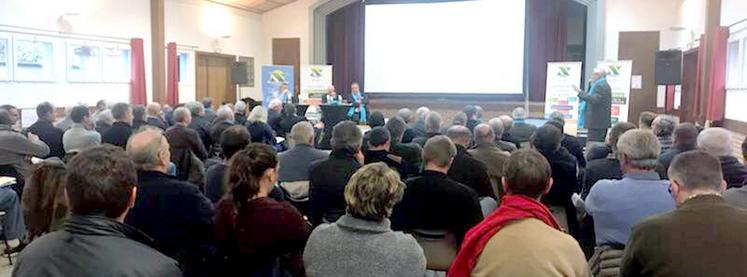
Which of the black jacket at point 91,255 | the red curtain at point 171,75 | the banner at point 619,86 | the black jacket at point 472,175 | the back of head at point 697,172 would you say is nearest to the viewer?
the black jacket at point 91,255

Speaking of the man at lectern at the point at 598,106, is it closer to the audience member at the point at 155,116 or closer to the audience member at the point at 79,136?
the audience member at the point at 155,116

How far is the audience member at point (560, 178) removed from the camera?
4.46m

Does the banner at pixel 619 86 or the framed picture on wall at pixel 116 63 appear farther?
the banner at pixel 619 86

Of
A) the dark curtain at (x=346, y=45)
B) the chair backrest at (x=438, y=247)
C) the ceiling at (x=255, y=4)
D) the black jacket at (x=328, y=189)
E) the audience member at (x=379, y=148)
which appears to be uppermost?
the ceiling at (x=255, y=4)

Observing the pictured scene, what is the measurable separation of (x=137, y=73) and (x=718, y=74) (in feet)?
31.3

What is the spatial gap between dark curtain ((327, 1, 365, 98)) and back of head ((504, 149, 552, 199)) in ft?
43.3

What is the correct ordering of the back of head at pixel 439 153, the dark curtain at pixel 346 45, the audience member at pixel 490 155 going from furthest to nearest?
the dark curtain at pixel 346 45 → the audience member at pixel 490 155 → the back of head at pixel 439 153

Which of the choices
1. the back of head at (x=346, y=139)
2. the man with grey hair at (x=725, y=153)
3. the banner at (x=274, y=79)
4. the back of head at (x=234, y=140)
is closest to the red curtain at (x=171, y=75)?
the banner at (x=274, y=79)

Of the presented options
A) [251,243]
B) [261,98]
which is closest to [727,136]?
[251,243]

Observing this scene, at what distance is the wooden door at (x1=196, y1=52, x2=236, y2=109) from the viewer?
13.7 meters

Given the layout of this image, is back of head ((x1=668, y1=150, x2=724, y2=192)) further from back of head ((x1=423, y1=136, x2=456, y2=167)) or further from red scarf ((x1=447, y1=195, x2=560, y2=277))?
back of head ((x1=423, y1=136, x2=456, y2=167))

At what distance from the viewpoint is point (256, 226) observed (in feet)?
7.86

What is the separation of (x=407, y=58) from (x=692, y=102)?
243 inches

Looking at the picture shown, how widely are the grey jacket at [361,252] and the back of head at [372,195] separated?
0.03 meters
